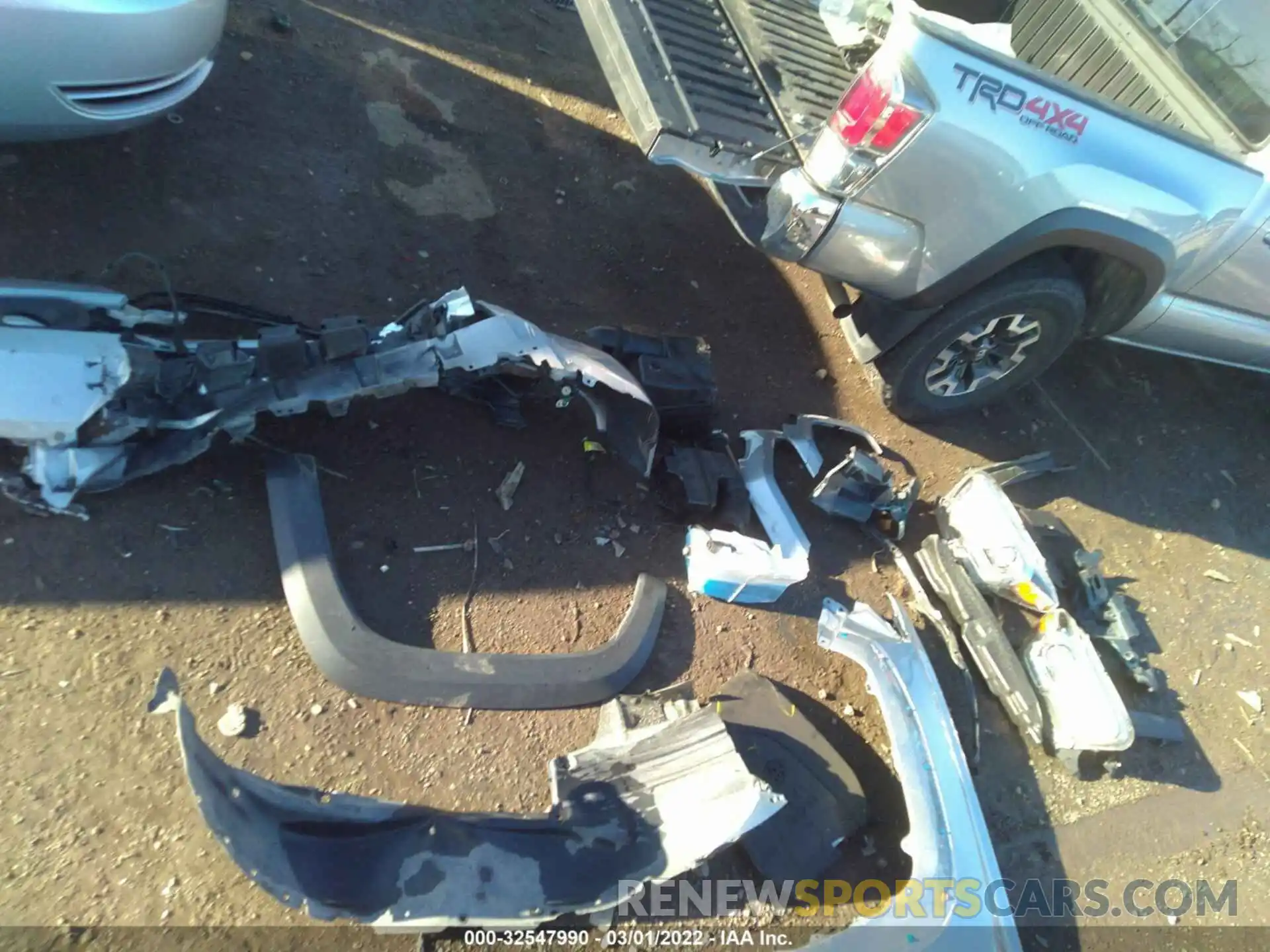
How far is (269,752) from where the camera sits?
2.56 m

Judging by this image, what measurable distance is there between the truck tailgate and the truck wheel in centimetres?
107

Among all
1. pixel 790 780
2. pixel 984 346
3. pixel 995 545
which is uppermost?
pixel 984 346

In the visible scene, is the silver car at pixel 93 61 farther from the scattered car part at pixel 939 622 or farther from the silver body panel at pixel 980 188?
the scattered car part at pixel 939 622

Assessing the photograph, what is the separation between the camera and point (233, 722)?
2.58 metres

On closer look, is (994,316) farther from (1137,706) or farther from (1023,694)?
(1137,706)

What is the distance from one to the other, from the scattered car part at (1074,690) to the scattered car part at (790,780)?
103cm

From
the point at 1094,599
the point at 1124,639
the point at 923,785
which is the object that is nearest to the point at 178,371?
the point at 923,785

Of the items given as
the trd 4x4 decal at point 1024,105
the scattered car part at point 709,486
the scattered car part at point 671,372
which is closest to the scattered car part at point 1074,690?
the scattered car part at point 709,486

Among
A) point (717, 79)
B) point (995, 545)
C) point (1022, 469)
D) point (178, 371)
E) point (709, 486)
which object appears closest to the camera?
point (178, 371)

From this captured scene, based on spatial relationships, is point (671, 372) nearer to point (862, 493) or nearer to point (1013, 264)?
point (862, 493)

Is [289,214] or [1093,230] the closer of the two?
[1093,230]

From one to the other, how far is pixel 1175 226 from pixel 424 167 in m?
3.45

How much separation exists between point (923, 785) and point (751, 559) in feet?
3.30

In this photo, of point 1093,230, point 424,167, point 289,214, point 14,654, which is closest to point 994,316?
point 1093,230
